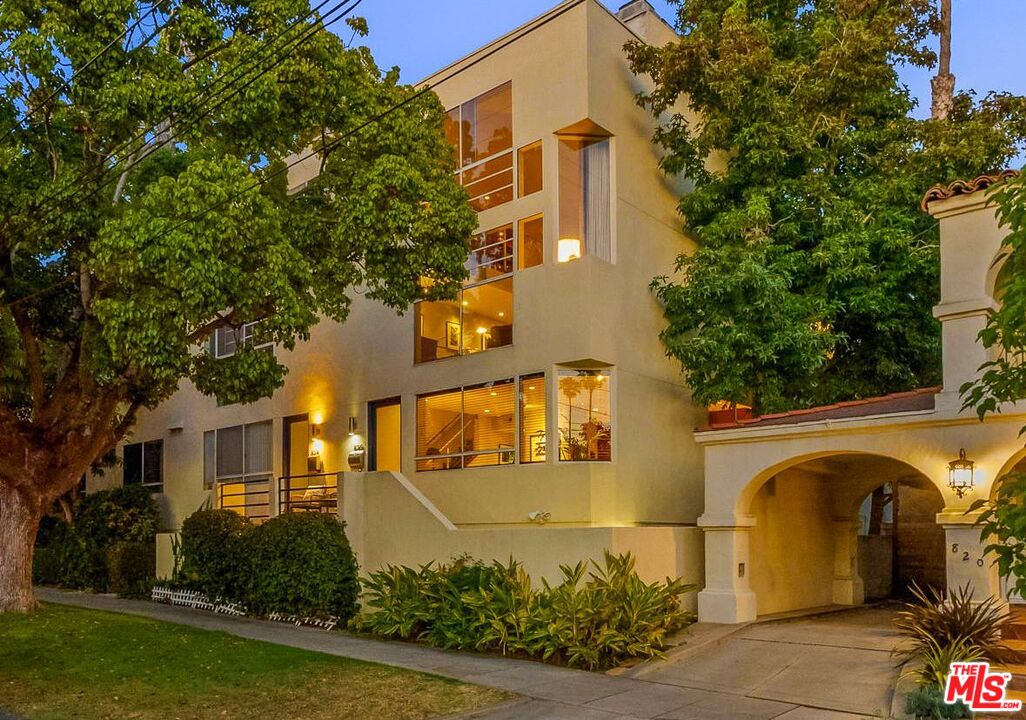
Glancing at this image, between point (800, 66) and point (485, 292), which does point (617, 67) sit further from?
point (485, 292)

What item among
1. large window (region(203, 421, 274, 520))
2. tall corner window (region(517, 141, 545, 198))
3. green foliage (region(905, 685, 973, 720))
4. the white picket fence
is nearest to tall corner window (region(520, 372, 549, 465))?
tall corner window (region(517, 141, 545, 198))

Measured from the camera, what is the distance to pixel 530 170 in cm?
1733

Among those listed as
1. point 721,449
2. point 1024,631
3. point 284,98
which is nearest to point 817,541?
point 721,449

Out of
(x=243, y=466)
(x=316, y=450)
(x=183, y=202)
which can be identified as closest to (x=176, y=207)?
(x=183, y=202)

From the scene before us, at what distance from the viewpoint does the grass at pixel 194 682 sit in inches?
386

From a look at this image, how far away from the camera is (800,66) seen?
16.8 meters

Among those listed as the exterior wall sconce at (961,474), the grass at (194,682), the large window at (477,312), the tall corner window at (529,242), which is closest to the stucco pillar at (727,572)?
the exterior wall sconce at (961,474)

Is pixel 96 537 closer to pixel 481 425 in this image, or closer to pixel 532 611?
pixel 481 425

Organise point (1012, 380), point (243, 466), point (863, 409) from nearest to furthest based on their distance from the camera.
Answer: point (1012, 380) < point (863, 409) < point (243, 466)

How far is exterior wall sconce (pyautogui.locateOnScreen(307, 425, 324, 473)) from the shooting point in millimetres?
20438

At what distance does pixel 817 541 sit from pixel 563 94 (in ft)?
30.9

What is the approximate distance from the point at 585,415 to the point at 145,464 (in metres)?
15.2

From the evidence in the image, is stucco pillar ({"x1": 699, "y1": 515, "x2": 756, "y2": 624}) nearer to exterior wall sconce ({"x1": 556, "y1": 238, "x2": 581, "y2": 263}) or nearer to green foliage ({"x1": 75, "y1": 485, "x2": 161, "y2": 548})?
exterior wall sconce ({"x1": 556, "y1": 238, "x2": 581, "y2": 263})

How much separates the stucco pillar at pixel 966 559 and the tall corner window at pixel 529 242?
815cm
